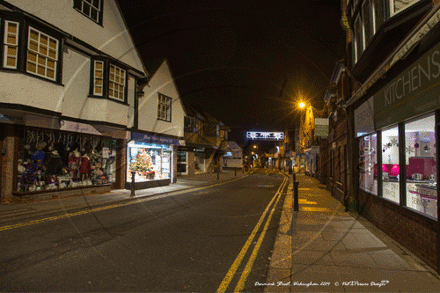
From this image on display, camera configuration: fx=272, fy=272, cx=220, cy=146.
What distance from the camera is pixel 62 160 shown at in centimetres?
1258

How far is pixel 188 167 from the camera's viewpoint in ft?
98.8

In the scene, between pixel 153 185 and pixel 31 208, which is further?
pixel 153 185

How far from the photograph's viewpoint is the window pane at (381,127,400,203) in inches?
249

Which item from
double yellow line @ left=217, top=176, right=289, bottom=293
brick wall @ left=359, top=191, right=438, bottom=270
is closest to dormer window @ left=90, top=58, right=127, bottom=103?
double yellow line @ left=217, top=176, right=289, bottom=293

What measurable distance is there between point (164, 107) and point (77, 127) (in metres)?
8.22

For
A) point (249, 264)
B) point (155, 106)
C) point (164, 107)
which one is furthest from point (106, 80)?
point (249, 264)

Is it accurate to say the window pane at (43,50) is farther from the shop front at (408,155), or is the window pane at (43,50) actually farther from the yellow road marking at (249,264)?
the shop front at (408,155)

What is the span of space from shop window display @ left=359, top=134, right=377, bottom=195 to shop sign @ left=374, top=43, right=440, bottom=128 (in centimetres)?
134

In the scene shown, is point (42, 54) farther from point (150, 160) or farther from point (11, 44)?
point (150, 160)

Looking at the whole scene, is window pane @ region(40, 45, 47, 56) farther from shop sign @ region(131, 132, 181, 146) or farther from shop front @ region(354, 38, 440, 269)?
shop front @ region(354, 38, 440, 269)

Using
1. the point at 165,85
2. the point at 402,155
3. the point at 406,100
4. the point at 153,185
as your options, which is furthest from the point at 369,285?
the point at 165,85

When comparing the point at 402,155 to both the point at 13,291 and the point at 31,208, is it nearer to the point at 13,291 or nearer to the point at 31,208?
the point at 13,291

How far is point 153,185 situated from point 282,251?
1346 cm

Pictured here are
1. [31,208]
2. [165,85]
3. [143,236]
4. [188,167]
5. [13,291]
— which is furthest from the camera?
[188,167]
